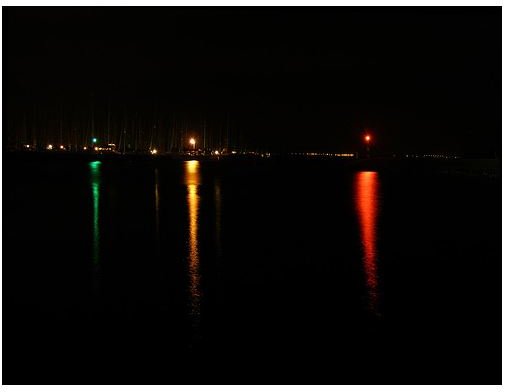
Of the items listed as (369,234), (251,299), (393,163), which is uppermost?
(393,163)

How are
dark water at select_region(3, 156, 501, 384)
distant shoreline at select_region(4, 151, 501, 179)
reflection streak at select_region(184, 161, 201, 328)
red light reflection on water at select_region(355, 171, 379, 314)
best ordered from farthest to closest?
distant shoreline at select_region(4, 151, 501, 179) → red light reflection on water at select_region(355, 171, 379, 314) → reflection streak at select_region(184, 161, 201, 328) → dark water at select_region(3, 156, 501, 384)

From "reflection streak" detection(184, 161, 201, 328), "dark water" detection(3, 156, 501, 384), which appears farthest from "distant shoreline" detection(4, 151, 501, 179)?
"dark water" detection(3, 156, 501, 384)

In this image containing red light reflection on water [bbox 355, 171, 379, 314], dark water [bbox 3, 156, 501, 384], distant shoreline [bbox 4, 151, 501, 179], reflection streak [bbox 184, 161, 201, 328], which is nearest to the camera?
dark water [bbox 3, 156, 501, 384]

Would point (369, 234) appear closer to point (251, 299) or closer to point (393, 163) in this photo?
point (251, 299)

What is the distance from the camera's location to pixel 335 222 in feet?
42.3

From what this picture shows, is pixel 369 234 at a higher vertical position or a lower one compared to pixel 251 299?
higher

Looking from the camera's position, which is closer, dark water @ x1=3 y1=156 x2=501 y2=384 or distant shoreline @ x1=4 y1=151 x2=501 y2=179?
Answer: dark water @ x1=3 y1=156 x2=501 y2=384

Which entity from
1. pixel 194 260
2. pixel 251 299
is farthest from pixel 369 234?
pixel 251 299

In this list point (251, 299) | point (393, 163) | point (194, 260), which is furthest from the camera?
point (393, 163)

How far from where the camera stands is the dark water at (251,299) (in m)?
4.88

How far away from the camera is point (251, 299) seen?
6.70m

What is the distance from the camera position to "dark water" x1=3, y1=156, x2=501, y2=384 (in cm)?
488

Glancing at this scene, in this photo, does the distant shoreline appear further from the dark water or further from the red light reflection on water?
the dark water

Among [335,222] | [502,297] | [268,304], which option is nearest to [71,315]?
[268,304]
